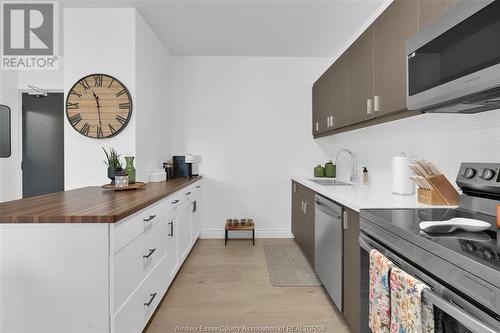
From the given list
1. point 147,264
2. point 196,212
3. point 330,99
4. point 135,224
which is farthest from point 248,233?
point 135,224

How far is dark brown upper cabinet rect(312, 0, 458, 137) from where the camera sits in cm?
156

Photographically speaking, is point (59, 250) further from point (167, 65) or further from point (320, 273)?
point (167, 65)

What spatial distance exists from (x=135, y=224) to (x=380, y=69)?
1.91 m

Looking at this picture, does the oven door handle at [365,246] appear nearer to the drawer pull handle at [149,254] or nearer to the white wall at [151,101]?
the drawer pull handle at [149,254]

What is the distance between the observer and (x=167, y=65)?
12.2 feet

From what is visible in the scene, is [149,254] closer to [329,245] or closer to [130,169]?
Result: [130,169]

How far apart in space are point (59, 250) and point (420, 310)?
59.8 inches

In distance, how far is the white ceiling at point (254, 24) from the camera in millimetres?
2592

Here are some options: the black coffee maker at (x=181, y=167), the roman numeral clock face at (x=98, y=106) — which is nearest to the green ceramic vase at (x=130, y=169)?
the roman numeral clock face at (x=98, y=106)

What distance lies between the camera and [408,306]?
93cm

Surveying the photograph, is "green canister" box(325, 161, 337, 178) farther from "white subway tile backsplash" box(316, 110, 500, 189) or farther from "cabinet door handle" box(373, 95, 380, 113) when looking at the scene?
"cabinet door handle" box(373, 95, 380, 113)

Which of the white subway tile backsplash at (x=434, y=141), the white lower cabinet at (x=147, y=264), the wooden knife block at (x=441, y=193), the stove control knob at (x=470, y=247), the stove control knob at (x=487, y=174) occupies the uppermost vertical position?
the white subway tile backsplash at (x=434, y=141)

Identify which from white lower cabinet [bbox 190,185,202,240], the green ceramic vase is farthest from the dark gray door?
the green ceramic vase

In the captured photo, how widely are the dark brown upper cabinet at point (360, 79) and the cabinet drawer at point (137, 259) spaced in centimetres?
182
